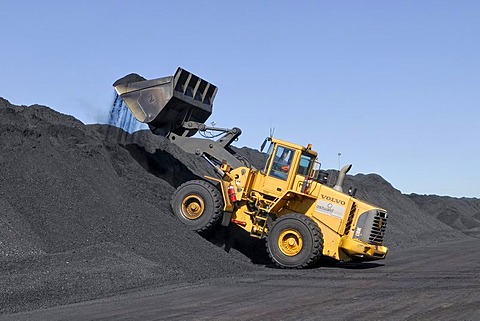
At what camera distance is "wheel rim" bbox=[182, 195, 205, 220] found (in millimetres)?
18297

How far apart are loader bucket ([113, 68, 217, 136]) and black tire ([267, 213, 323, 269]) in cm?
426

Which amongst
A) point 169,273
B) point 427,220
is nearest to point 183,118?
point 169,273

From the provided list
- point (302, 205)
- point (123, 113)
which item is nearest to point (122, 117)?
point (123, 113)

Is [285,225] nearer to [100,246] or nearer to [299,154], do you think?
[299,154]

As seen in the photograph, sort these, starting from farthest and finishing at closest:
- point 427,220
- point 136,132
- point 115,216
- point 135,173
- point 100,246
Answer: point 427,220 → point 136,132 → point 135,173 → point 115,216 → point 100,246

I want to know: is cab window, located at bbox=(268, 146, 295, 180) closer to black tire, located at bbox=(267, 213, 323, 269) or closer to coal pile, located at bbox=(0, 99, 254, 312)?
black tire, located at bbox=(267, 213, 323, 269)

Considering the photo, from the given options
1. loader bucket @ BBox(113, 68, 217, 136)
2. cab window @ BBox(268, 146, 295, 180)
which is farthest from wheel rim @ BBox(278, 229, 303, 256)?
loader bucket @ BBox(113, 68, 217, 136)

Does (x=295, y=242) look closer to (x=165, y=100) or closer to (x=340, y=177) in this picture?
(x=340, y=177)

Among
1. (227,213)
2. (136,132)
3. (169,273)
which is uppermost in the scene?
(136,132)

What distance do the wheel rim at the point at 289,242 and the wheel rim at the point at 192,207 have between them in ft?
7.24

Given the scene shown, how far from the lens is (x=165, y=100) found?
62.8 ft

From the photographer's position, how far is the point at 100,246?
14.1 meters

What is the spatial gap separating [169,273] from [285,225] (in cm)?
408

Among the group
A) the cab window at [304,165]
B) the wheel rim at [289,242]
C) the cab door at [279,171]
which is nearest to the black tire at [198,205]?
the cab door at [279,171]
